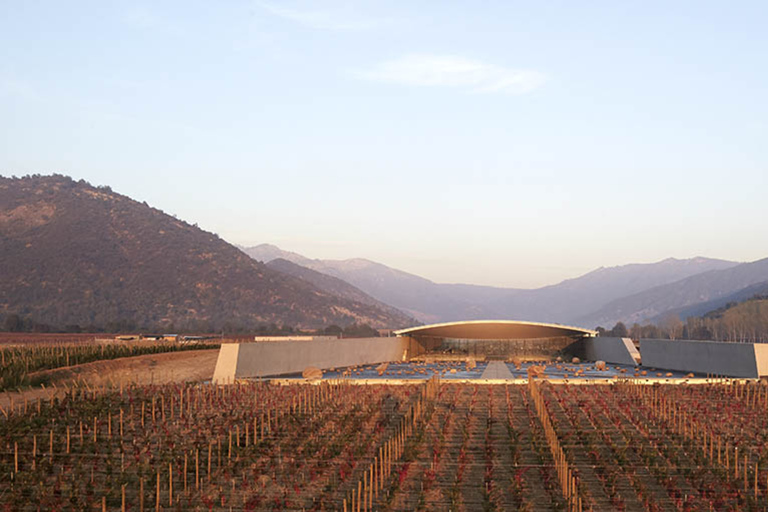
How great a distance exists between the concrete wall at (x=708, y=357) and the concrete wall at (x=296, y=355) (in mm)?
18429

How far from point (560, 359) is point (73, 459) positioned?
48.1 meters

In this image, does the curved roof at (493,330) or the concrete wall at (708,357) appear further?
the curved roof at (493,330)

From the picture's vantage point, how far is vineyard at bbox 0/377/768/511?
18.4 metres

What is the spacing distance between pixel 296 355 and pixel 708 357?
76.0ft

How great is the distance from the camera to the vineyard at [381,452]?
1839cm

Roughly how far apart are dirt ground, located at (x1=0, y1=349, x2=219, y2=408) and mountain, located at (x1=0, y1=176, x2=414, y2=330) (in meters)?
77.7

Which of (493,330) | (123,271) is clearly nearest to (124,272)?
(123,271)

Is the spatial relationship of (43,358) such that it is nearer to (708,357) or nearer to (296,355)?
(296,355)

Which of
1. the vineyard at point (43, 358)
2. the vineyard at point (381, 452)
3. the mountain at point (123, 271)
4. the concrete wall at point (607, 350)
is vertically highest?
the mountain at point (123, 271)

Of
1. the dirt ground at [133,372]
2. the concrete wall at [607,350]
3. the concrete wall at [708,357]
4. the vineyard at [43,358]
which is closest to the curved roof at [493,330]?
the concrete wall at [607,350]

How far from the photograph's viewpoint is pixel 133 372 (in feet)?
134

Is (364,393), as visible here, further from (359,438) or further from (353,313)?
(353,313)

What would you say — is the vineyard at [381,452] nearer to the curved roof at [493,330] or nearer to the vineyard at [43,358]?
the vineyard at [43,358]

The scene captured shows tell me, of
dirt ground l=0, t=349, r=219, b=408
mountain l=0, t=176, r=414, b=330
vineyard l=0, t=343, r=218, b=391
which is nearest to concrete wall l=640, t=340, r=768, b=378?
dirt ground l=0, t=349, r=219, b=408
